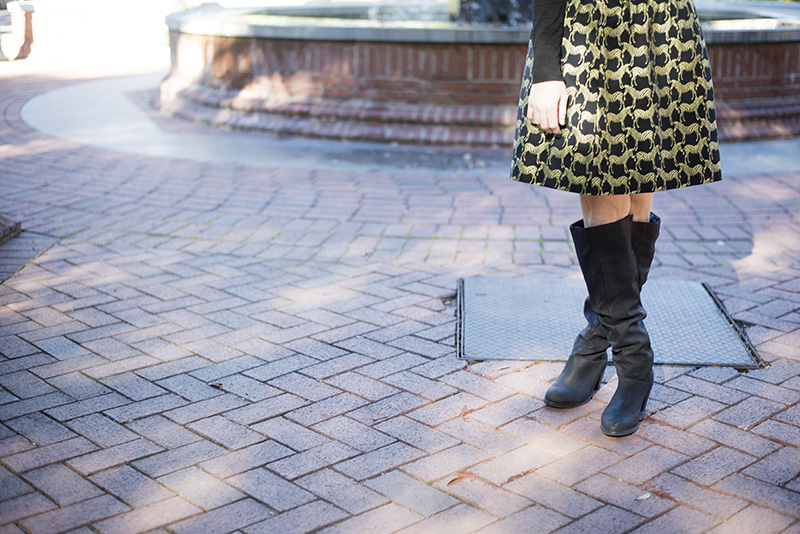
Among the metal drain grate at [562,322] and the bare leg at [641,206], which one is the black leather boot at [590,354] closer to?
the bare leg at [641,206]

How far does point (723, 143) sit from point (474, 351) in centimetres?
429

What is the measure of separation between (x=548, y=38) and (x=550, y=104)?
7.7 inches

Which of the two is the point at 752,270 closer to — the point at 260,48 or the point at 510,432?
the point at 510,432

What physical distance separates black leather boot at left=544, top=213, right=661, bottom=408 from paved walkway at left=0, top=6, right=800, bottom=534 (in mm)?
63

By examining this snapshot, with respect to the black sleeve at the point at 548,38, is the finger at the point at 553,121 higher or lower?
lower

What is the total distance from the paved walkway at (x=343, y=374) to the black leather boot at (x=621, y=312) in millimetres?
88

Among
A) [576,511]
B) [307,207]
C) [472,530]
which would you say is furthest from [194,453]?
[307,207]

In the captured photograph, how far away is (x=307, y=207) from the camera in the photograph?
485 cm

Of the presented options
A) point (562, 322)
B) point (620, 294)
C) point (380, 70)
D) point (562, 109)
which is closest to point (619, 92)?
point (562, 109)

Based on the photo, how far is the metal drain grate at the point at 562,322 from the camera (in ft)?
9.78

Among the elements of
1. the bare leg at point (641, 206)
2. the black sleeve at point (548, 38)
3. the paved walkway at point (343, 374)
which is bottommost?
the paved walkway at point (343, 374)

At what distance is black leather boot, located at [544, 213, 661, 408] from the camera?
8.41ft

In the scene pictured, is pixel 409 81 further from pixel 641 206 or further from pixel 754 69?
pixel 641 206

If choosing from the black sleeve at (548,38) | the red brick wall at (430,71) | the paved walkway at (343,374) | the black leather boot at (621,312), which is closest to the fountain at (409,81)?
the red brick wall at (430,71)
